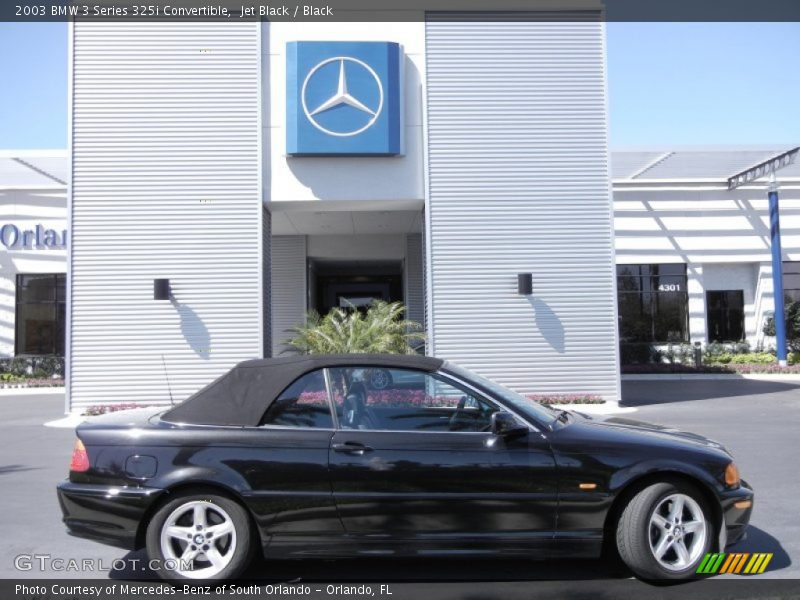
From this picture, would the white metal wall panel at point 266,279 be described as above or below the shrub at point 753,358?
above

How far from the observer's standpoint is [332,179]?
14.4 meters

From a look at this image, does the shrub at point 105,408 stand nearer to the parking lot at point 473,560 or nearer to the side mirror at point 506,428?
the parking lot at point 473,560

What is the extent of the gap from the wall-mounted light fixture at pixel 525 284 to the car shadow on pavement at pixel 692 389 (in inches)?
120

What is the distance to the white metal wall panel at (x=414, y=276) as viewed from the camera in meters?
21.5

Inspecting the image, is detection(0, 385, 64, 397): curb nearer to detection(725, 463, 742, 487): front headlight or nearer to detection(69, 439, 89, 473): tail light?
detection(69, 439, 89, 473): tail light

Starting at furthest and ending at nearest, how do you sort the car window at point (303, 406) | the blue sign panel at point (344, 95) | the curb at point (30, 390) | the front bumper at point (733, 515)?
the curb at point (30, 390) < the blue sign panel at point (344, 95) < the car window at point (303, 406) < the front bumper at point (733, 515)

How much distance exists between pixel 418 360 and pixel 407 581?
1448mm

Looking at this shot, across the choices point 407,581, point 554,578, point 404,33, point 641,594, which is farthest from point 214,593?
point 404,33

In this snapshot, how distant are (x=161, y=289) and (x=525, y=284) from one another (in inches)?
278

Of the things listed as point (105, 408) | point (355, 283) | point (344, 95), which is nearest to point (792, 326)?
point (355, 283)

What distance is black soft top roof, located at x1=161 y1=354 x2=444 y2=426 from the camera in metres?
4.74

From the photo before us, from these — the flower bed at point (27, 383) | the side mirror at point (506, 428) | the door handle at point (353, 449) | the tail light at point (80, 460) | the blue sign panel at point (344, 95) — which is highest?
the blue sign panel at point (344, 95)

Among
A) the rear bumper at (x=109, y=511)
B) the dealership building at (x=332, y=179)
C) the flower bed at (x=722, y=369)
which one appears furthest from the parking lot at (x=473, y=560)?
the flower bed at (x=722, y=369)

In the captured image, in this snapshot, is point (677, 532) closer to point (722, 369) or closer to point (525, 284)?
point (525, 284)
